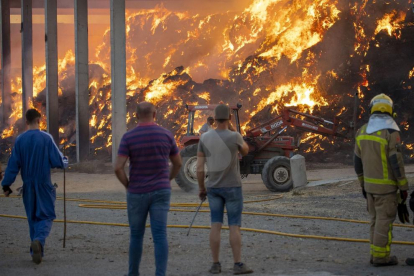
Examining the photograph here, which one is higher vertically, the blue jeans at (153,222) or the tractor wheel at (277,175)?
the tractor wheel at (277,175)

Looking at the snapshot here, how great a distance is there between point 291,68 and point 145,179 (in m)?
22.5

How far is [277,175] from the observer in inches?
634

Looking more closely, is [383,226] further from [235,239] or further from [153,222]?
[153,222]

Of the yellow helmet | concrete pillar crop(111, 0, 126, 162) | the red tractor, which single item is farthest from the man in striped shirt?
concrete pillar crop(111, 0, 126, 162)

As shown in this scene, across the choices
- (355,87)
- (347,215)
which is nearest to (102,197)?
(347,215)

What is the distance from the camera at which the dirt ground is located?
279 inches

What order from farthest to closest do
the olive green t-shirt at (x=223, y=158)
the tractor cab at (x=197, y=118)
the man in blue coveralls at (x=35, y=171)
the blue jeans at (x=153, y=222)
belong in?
1. the tractor cab at (x=197, y=118)
2. the man in blue coveralls at (x=35, y=171)
3. the olive green t-shirt at (x=223, y=158)
4. the blue jeans at (x=153, y=222)

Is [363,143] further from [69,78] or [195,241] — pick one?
[69,78]

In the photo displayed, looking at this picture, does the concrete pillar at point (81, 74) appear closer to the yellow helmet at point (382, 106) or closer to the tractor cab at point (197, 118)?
the tractor cab at point (197, 118)

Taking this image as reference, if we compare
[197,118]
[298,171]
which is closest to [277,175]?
[298,171]

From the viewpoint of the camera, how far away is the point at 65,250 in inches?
328

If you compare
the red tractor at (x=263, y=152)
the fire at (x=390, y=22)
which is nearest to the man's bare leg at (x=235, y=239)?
the red tractor at (x=263, y=152)

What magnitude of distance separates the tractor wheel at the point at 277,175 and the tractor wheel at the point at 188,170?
173cm

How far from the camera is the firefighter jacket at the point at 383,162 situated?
274 inches
